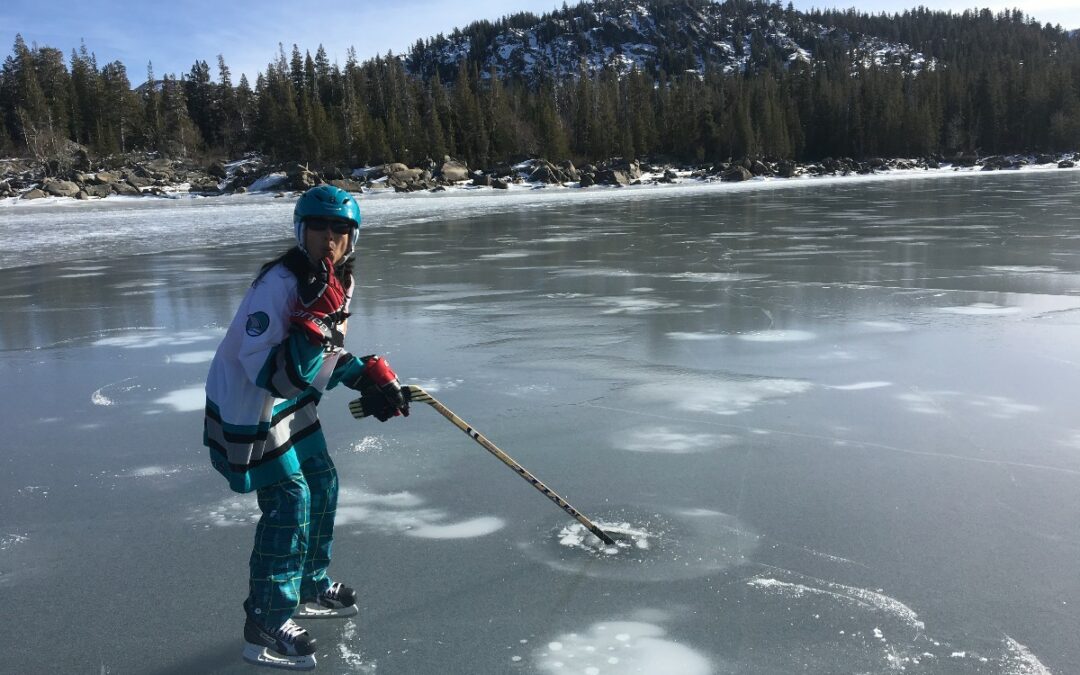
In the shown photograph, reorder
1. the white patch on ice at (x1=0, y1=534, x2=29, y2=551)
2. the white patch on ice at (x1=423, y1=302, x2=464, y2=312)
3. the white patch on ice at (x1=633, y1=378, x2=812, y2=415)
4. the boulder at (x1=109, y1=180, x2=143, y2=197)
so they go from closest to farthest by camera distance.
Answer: the white patch on ice at (x1=0, y1=534, x2=29, y2=551) < the white patch on ice at (x1=633, y1=378, x2=812, y2=415) < the white patch on ice at (x1=423, y1=302, x2=464, y2=312) < the boulder at (x1=109, y1=180, x2=143, y2=197)

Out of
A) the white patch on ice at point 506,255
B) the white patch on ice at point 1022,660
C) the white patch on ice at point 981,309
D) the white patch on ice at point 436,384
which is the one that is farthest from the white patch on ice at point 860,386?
the white patch on ice at point 506,255

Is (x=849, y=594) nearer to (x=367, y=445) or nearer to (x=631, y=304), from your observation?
(x=367, y=445)

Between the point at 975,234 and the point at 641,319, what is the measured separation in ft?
31.6

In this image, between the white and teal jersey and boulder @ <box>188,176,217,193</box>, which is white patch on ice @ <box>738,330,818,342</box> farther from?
boulder @ <box>188,176,217,193</box>

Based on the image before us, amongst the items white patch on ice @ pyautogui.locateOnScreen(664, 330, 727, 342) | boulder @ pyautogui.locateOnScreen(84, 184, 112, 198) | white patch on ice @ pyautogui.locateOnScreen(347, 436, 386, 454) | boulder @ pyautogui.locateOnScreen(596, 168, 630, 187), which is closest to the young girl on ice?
white patch on ice @ pyautogui.locateOnScreen(347, 436, 386, 454)

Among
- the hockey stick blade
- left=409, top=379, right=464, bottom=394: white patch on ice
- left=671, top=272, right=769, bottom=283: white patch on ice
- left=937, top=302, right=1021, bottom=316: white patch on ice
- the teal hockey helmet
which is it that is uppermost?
the teal hockey helmet

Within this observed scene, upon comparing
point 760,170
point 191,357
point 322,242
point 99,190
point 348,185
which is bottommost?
point 191,357

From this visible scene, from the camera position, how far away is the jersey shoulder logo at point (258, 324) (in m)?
2.28

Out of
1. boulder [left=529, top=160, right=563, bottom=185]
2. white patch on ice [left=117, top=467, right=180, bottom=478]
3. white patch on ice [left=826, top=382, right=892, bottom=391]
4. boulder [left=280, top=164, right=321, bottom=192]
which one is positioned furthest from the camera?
boulder [left=529, top=160, right=563, bottom=185]

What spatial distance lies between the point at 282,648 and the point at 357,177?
228 ft

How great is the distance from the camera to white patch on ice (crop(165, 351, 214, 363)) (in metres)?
6.45

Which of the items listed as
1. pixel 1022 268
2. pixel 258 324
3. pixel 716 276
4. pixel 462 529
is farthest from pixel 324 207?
pixel 1022 268

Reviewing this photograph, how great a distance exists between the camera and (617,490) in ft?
12.3

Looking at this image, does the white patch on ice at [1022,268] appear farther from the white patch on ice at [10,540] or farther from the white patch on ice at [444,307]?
the white patch on ice at [10,540]
